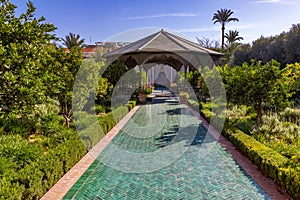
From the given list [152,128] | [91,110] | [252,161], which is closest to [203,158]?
[252,161]

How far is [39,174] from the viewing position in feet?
16.2

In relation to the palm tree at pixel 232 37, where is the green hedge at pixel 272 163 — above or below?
Result: below

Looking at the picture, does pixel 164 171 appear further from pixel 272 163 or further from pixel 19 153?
pixel 19 153

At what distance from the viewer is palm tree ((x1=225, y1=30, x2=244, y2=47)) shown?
46469 millimetres

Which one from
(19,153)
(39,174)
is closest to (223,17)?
(19,153)

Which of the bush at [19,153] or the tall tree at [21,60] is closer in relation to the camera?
the tall tree at [21,60]

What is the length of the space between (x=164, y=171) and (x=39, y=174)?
9.43ft

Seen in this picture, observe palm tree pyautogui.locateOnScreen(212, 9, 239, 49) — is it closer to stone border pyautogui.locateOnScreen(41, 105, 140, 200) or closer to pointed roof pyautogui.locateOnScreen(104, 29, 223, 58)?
pointed roof pyautogui.locateOnScreen(104, 29, 223, 58)

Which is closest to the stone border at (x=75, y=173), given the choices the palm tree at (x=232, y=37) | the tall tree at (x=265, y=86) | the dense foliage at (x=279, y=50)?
the tall tree at (x=265, y=86)

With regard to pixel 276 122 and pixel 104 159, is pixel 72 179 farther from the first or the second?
pixel 276 122

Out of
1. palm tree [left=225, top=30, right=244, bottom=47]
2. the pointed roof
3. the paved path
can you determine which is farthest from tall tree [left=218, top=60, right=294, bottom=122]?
palm tree [left=225, top=30, right=244, bottom=47]

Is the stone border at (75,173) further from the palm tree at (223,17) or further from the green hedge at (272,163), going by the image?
the palm tree at (223,17)

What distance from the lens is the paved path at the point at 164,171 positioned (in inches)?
207

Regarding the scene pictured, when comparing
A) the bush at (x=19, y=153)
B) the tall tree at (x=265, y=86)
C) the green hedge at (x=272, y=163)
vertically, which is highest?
the tall tree at (x=265, y=86)
